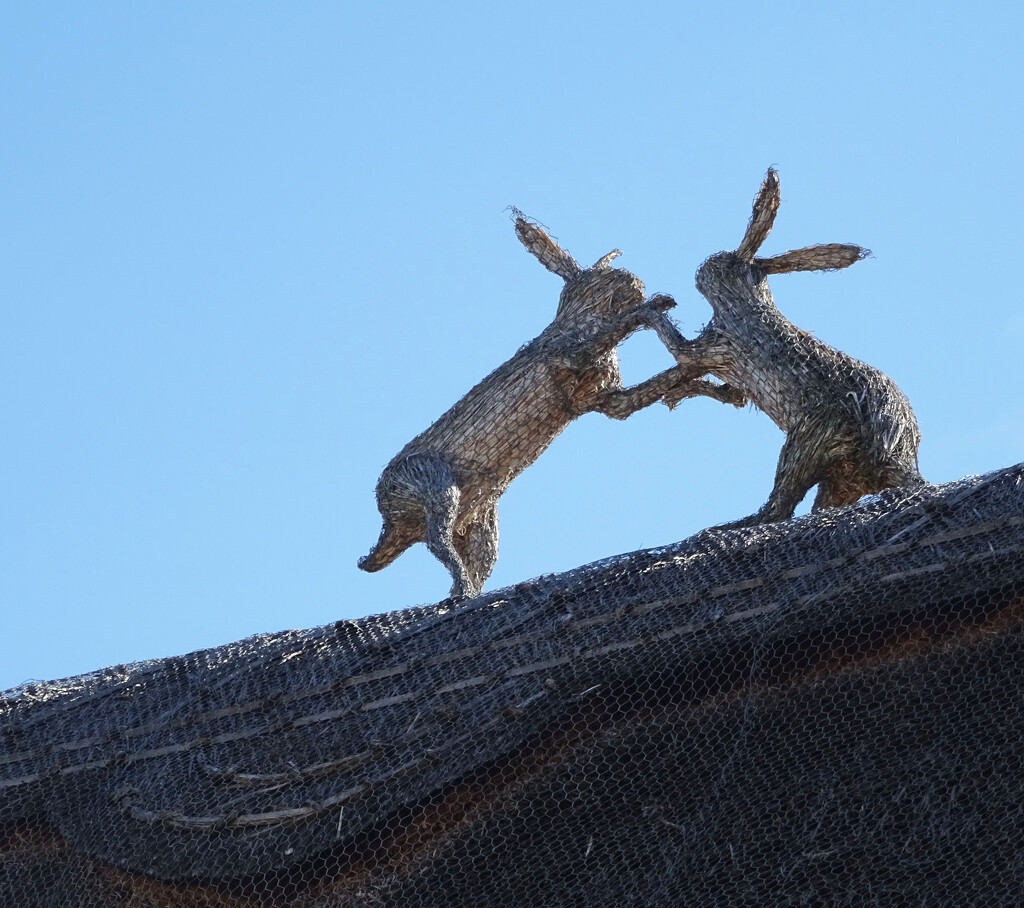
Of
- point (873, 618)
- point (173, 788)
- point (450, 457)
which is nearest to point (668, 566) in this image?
point (873, 618)

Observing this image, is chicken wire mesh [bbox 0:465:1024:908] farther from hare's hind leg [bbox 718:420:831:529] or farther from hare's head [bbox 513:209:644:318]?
hare's head [bbox 513:209:644:318]

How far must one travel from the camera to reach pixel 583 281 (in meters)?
9.15

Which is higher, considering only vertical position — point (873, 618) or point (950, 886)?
point (873, 618)

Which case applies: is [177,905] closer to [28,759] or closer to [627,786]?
[28,759]

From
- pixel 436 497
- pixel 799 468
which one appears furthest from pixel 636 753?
pixel 436 497

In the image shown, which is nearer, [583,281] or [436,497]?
[436,497]

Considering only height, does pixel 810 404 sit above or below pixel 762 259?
below

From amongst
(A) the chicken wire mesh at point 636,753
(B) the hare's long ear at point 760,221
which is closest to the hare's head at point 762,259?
(B) the hare's long ear at point 760,221

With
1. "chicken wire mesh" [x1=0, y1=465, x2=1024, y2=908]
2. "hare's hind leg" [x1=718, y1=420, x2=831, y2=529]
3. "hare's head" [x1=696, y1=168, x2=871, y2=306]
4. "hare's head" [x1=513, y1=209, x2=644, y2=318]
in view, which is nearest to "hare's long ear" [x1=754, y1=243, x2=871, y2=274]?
"hare's head" [x1=696, y1=168, x2=871, y2=306]

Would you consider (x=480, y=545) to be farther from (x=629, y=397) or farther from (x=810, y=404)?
(x=810, y=404)

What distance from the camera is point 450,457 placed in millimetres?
7977

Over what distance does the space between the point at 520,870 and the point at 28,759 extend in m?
1.52

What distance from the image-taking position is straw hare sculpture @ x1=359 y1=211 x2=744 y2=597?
7.96 meters

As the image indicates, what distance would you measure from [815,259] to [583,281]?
1.44 meters
